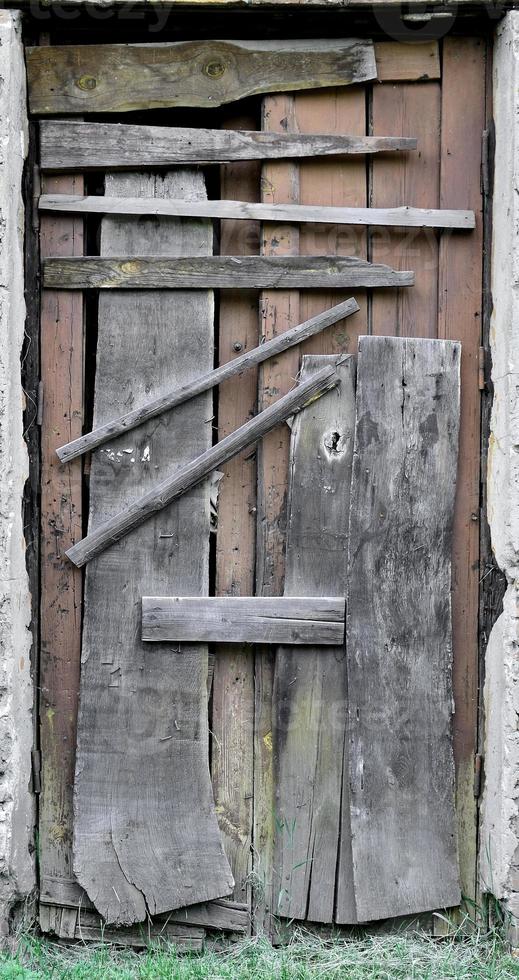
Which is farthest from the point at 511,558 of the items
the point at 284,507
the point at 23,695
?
the point at 23,695

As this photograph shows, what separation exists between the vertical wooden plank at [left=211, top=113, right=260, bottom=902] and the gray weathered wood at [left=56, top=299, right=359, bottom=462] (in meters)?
0.08

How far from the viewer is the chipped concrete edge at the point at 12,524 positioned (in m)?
2.36

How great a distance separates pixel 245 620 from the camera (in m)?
2.52

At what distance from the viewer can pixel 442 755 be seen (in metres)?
2.52

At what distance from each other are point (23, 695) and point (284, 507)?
1.03 metres

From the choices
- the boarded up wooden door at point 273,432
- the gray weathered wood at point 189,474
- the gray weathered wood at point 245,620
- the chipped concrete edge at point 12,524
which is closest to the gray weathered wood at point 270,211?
the boarded up wooden door at point 273,432

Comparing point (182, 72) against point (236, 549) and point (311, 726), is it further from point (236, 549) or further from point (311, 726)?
point (311, 726)

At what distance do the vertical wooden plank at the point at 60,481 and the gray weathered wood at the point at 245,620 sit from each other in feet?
0.99

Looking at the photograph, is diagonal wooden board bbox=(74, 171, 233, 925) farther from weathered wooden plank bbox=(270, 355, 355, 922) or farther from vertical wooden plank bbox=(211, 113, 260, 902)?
weathered wooden plank bbox=(270, 355, 355, 922)

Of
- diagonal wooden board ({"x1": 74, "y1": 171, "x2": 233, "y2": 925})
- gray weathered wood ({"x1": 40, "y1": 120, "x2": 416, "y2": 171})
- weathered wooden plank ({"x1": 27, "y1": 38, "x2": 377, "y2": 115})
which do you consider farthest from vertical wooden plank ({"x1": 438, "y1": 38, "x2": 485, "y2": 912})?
diagonal wooden board ({"x1": 74, "y1": 171, "x2": 233, "y2": 925})

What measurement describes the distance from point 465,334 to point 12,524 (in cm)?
160

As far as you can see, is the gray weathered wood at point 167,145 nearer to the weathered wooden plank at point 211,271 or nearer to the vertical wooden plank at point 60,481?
the vertical wooden plank at point 60,481

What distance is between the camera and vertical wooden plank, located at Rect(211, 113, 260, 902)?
102 inches

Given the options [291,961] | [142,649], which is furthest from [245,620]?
[291,961]
